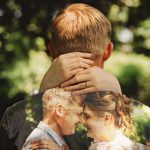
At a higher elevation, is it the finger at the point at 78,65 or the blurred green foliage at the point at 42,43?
the finger at the point at 78,65

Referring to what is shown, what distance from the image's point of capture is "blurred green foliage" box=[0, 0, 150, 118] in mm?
5649

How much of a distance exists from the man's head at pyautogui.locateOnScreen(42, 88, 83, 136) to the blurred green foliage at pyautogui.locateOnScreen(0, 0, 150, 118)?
342 cm

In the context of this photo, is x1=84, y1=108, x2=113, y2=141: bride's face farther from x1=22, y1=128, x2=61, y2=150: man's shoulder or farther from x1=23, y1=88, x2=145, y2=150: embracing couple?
x1=22, y1=128, x2=61, y2=150: man's shoulder

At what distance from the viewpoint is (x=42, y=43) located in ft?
19.7

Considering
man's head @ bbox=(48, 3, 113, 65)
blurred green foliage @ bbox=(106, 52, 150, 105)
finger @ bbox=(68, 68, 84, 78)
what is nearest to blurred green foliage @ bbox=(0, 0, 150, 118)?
blurred green foliage @ bbox=(106, 52, 150, 105)

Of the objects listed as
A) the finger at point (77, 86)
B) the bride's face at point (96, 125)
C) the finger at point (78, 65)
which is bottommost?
the bride's face at point (96, 125)

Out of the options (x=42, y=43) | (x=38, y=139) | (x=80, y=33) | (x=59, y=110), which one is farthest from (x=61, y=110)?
(x=42, y=43)

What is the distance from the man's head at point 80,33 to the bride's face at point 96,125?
19 cm

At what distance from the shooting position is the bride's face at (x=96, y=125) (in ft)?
6.77

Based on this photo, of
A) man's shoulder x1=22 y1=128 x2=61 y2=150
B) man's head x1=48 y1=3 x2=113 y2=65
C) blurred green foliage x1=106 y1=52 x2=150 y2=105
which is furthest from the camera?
blurred green foliage x1=106 y1=52 x2=150 y2=105

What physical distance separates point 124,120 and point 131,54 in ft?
12.4

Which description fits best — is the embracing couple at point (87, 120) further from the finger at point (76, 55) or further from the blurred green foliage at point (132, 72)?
the blurred green foliage at point (132, 72)

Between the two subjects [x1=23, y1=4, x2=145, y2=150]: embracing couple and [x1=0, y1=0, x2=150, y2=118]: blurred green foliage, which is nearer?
[x1=23, y1=4, x2=145, y2=150]: embracing couple

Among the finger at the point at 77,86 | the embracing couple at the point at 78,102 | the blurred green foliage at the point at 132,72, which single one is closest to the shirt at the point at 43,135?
the embracing couple at the point at 78,102
